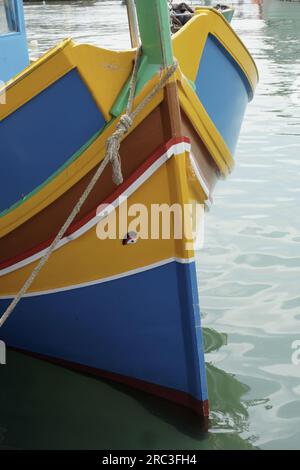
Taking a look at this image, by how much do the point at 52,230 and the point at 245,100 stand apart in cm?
171

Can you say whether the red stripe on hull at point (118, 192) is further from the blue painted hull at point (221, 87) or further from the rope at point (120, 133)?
the blue painted hull at point (221, 87)

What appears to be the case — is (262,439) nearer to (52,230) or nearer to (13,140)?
(52,230)

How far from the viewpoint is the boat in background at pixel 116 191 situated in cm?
313

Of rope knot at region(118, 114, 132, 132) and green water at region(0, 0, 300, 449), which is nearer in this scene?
rope knot at region(118, 114, 132, 132)

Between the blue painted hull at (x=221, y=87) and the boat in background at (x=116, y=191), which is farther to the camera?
the blue painted hull at (x=221, y=87)

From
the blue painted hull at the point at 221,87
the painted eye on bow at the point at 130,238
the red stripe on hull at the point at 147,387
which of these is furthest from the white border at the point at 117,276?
the blue painted hull at the point at 221,87

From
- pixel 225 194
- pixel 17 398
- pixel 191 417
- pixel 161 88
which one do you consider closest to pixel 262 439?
pixel 191 417

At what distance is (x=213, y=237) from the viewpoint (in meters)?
5.79

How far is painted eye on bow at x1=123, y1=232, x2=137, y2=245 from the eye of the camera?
3.37m

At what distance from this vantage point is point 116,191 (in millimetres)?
3285

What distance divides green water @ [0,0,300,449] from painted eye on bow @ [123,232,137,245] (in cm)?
85

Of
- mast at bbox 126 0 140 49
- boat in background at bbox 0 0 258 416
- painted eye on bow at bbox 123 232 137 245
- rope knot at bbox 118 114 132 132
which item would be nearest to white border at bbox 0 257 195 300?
boat in background at bbox 0 0 258 416

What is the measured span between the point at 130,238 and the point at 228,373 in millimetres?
1059

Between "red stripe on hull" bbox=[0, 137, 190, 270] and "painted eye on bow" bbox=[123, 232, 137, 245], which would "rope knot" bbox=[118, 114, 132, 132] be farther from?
"painted eye on bow" bbox=[123, 232, 137, 245]
